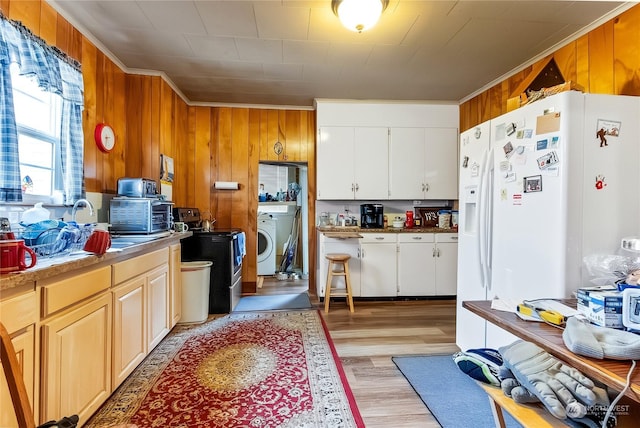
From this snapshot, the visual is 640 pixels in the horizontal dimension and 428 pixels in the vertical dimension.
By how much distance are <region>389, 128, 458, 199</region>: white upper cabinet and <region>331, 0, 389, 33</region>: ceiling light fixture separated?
202cm

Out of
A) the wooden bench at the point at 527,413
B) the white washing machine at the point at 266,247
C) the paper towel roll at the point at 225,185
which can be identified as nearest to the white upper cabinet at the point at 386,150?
the paper towel roll at the point at 225,185

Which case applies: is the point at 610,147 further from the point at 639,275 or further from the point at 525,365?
the point at 525,365

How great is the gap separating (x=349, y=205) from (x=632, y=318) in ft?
11.3

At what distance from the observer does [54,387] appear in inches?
50.2

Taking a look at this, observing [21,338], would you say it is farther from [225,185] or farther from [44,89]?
[225,185]

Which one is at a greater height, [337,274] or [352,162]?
[352,162]

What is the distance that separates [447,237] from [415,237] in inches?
16.2

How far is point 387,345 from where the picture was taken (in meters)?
2.58

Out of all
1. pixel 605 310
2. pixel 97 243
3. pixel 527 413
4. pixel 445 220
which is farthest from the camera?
pixel 445 220

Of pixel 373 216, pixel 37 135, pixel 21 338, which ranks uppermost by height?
pixel 37 135

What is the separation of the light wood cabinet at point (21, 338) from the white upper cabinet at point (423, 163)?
3542mm

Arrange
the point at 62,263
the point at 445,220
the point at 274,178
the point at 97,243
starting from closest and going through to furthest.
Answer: the point at 62,263, the point at 97,243, the point at 445,220, the point at 274,178

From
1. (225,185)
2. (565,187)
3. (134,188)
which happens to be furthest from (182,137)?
(565,187)

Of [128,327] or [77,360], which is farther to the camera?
[128,327]
